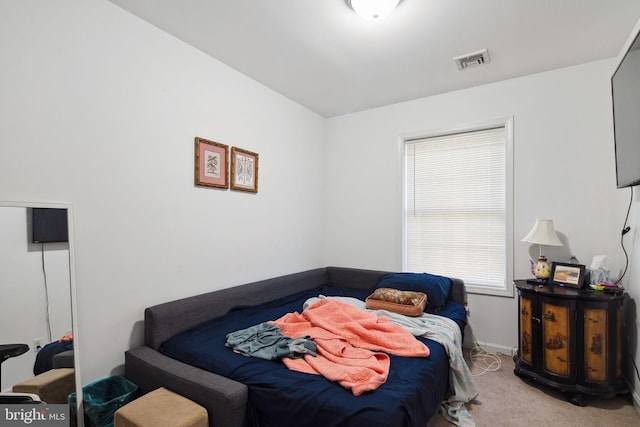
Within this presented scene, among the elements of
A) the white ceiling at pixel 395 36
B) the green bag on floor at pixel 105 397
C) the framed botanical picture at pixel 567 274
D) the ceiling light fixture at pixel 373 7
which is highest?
the white ceiling at pixel 395 36

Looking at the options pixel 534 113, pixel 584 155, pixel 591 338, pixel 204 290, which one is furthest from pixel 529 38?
pixel 204 290

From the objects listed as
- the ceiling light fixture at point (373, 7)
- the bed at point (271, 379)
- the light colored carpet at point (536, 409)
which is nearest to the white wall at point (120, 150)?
the bed at point (271, 379)

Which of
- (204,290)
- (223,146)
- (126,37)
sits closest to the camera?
(126,37)

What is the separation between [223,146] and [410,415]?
2355 millimetres

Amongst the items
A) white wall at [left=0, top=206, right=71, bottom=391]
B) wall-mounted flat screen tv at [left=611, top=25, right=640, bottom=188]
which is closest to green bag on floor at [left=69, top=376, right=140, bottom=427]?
white wall at [left=0, top=206, right=71, bottom=391]

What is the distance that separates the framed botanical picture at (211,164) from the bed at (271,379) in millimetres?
943

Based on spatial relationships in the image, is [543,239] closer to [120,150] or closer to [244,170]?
[244,170]

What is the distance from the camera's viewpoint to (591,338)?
2.21m

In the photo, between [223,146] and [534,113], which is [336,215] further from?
[534,113]

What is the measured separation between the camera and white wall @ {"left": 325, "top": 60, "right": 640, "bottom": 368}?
262 cm

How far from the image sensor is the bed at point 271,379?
140cm

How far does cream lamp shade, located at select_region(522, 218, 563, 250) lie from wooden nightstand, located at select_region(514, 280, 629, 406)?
399mm

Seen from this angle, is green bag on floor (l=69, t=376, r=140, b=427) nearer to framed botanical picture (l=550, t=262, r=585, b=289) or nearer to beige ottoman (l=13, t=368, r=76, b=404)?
beige ottoman (l=13, t=368, r=76, b=404)

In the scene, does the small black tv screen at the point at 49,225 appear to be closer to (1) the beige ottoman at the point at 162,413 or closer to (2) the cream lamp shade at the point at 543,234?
(1) the beige ottoman at the point at 162,413
